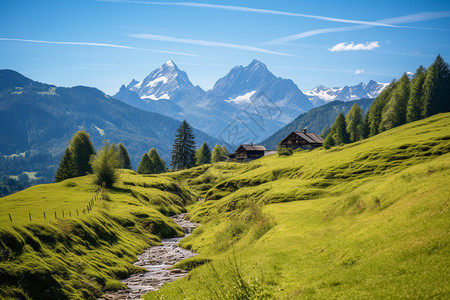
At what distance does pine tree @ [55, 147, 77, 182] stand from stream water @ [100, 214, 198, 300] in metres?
71.9

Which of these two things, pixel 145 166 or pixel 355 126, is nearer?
pixel 355 126

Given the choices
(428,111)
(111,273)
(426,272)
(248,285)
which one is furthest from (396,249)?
(428,111)

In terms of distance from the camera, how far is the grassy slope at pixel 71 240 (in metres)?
34.4

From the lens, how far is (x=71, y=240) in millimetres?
48094

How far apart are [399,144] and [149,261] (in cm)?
6523

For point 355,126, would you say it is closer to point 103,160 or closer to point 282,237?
point 103,160

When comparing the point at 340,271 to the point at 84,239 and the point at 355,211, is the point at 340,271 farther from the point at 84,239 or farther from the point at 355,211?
the point at 84,239

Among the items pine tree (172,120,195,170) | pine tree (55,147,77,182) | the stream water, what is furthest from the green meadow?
pine tree (172,120,195,170)

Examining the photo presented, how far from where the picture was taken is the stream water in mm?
41575

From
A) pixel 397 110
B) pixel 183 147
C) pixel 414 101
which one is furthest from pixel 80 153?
pixel 414 101

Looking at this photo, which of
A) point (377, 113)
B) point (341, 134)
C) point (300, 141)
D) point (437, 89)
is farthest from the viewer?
point (300, 141)

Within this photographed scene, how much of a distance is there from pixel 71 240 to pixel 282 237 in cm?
3377

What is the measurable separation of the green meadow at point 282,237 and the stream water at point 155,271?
207 centimetres

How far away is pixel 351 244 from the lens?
2923 centimetres
